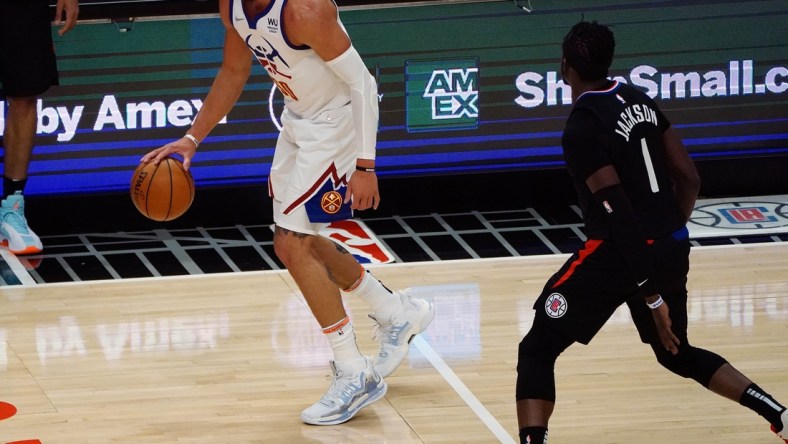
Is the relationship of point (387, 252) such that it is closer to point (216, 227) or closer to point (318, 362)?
point (216, 227)

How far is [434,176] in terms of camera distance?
8.18 m

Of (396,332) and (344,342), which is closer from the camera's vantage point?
(344,342)

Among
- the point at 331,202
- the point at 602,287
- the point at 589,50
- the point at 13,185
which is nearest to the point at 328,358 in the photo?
the point at 331,202

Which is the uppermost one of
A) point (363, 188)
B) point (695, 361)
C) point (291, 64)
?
point (291, 64)

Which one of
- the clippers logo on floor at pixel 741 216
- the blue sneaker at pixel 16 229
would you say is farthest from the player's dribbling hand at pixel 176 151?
the clippers logo on floor at pixel 741 216

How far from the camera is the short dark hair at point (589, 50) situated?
416cm

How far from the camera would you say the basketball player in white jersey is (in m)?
4.86

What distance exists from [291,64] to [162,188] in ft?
2.44

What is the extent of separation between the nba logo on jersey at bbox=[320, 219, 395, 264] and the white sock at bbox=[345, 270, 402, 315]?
177 centimetres

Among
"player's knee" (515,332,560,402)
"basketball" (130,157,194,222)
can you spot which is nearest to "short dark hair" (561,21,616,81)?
"player's knee" (515,332,560,402)

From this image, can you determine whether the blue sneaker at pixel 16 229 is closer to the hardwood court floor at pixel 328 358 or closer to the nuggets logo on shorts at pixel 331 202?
the hardwood court floor at pixel 328 358

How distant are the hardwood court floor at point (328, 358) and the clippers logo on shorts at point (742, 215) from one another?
0.59 m

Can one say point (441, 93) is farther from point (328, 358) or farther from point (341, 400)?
point (341, 400)

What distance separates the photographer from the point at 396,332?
5.55m
